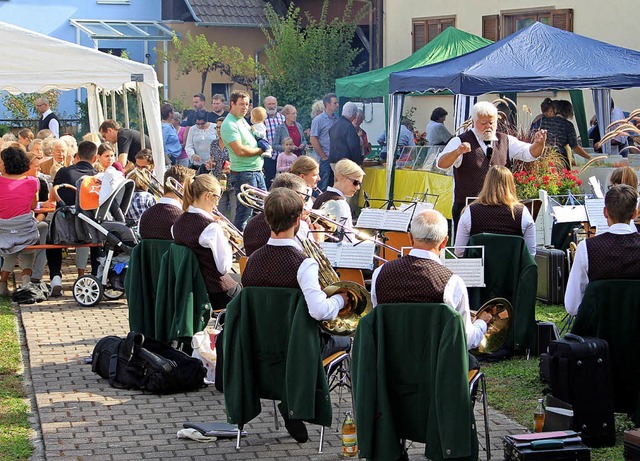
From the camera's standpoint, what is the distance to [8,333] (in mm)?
9875

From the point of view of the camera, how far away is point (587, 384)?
6.27m

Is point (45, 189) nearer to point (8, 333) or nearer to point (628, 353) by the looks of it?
point (8, 333)

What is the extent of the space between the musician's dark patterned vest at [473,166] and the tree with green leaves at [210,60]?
1693 centimetres

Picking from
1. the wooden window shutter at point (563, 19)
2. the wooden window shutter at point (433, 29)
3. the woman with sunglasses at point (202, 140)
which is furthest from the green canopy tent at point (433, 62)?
the wooden window shutter at point (433, 29)

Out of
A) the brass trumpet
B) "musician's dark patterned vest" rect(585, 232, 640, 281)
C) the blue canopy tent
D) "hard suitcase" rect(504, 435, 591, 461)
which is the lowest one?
"hard suitcase" rect(504, 435, 591, 461)

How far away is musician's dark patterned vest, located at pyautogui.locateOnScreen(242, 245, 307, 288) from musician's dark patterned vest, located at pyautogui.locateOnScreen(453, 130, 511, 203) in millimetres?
4056

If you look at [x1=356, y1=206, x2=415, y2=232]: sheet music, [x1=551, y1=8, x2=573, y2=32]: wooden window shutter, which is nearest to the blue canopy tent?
[x1=356, y1=206, x2=415, y2=232]: sheet music

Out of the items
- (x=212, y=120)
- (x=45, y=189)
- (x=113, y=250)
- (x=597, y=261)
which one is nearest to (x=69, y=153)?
(x=45, y=189)

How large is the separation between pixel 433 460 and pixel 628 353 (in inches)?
70.0

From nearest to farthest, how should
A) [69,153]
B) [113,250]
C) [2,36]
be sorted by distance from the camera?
1. [113,250]
2. [2,36]
3. [69,153]

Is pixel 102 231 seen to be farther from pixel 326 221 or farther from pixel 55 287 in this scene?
pixel 326 221

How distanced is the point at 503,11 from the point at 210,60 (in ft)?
31.6

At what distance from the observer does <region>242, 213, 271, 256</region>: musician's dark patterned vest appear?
7242mm

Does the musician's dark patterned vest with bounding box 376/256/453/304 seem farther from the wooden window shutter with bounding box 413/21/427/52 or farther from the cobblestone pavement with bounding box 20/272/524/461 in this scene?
the wooden window shutter with bounding box 413/21/427/52
